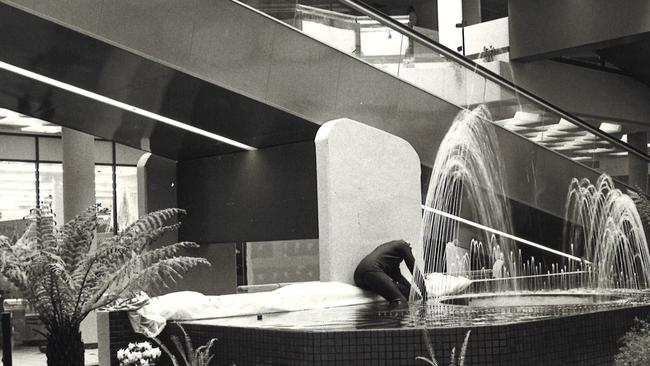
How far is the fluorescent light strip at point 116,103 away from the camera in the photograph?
11704mm

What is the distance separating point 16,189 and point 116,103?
10.5m

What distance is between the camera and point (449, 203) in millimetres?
15922

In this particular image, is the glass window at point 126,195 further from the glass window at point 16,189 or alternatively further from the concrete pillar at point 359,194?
the concrete pillar at point 359,194

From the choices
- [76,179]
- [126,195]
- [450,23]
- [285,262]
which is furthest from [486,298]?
[126,195]

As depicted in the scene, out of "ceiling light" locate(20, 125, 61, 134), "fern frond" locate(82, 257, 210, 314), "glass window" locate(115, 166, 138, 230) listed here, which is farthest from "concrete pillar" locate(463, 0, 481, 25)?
"fern frond" locate(82, 257, 210, 314)

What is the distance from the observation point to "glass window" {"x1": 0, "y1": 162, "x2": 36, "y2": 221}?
867 inches

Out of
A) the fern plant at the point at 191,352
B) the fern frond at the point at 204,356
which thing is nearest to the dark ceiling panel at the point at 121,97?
the fern plant at the point at 191,352

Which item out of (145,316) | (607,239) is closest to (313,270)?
(607,239)

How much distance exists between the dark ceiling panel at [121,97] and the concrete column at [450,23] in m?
11.3

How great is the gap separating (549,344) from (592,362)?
2.46 ft

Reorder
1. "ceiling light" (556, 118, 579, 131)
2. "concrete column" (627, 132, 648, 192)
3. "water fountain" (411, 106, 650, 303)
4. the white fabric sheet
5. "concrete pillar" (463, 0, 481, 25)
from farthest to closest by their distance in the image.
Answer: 1. "concrete pillar" (463, 0, 481, 25)
2. "concrete column" (627, 132, 648, 192)
3. "ceiling light" (556, 118, 579, 131)
4. "water fountain" (411, 106, 650, 303)
5. the white fabric sheet

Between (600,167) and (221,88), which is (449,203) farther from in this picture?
(221,88)

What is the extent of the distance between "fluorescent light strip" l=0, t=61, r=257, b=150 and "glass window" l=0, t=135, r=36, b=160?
9.86 m

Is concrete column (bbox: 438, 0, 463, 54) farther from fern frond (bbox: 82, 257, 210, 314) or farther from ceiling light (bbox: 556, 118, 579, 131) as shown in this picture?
fern frond (bbox: 82, 257, 210, 314)
